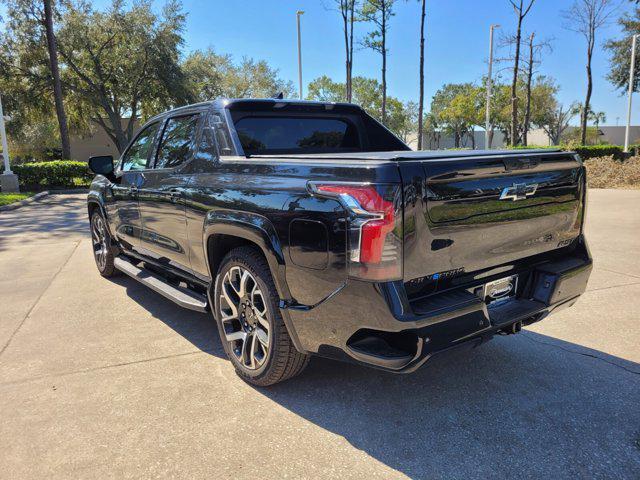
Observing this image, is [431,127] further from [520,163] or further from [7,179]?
[520,163]

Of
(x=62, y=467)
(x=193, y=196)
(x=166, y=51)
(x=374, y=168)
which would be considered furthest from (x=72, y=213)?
(x=166, y=51)

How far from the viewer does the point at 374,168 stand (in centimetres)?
223

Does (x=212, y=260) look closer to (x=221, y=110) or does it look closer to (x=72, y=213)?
(x=221, y=110)

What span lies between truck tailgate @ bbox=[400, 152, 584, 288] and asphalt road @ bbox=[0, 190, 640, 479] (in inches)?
36.5

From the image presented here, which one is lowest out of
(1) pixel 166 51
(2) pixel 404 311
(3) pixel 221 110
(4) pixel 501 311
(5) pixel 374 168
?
(4) pixel 501 311

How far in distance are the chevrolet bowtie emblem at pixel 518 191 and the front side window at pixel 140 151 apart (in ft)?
10.9

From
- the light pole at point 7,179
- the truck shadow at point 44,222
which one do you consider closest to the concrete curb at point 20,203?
the truck shadow at point 44,222

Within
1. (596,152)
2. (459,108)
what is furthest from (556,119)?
(596,152)

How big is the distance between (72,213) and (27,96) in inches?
720

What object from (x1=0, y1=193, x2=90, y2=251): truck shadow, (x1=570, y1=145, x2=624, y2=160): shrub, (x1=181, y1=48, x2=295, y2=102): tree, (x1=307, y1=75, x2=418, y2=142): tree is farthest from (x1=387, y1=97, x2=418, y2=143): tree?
(x1=0, y1=193, x2=90, y2=251): truck shadow

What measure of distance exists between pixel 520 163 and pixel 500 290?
753mm

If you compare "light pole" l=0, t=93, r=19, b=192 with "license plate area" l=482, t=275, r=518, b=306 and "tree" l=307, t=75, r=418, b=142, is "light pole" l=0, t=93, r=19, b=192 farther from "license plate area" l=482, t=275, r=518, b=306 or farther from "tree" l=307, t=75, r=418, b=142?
"tree" l=307, t=75, r=418, b=142

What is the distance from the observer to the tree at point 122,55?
1057 inches

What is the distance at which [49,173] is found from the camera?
2000cm
